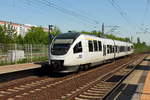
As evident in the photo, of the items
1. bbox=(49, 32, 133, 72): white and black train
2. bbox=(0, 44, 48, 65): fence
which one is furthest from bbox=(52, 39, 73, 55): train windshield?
bbox=(0, 44, 48, 65): fence

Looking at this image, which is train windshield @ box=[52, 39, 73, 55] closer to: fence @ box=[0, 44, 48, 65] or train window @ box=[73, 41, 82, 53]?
train window @ box=[73, 41, 82, 53]

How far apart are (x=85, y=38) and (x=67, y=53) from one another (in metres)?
2.70

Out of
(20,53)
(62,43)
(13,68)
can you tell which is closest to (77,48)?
(62,43)

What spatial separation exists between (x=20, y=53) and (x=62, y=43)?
9.33m

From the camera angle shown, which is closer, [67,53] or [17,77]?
[17,77]

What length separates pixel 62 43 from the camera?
614 inches

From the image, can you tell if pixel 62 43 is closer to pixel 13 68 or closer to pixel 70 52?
pixel 70 52

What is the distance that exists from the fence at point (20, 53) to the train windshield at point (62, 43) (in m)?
7.12

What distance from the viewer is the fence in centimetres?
2139

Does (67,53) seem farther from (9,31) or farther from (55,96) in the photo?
(9,31)

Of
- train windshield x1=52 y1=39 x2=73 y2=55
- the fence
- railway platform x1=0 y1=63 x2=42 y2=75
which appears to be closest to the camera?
train windshield x1=52 y1=39 x2=73 y2=55

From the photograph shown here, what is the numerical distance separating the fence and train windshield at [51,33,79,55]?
7121 millimetres

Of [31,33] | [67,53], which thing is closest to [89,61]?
[67,53]

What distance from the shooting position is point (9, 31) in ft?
186
